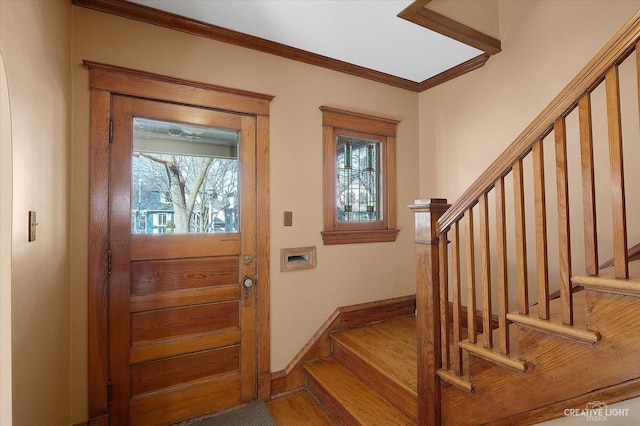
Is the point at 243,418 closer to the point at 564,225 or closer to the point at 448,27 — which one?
the point at 564,225

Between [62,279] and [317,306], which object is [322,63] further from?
[62,279]

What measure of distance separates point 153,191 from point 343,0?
1.76 m

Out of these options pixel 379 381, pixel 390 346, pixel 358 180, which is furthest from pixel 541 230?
pixel 358 180

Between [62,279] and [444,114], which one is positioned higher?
[444,114]

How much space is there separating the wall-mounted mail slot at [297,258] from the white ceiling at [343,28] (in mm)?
1641

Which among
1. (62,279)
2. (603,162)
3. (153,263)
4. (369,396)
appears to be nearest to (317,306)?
(369,396)

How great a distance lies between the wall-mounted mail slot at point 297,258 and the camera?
2463 millimetres

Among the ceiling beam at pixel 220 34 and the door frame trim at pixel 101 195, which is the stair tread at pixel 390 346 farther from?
the ceiling beam at pixel 220 34

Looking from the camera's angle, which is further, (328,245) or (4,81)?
(328,245)

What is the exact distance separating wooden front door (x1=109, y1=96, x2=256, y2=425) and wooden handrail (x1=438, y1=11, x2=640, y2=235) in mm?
1534

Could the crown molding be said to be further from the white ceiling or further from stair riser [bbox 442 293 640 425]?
stair riser [bbox 442 293 640 425]

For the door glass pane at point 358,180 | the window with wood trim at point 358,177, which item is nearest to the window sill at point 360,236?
the window with wood trim at point 358,177

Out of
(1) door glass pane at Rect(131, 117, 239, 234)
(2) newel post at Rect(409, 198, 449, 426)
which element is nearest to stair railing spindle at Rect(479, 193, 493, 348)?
(2) newel post at Rect(409, 198, 449, 426)

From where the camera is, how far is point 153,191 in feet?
6.75
